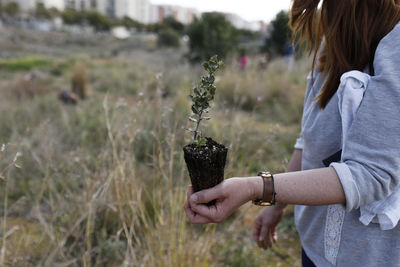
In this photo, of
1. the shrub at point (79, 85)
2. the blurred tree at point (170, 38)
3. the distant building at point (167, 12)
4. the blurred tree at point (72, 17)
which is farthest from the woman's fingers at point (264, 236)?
the distant building at point (167, 12)

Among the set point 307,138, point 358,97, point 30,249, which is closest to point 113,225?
point 30,249

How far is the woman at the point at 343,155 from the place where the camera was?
0.69m

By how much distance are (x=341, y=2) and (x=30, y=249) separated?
192 cm

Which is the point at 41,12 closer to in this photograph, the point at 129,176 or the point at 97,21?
the point at 97,21

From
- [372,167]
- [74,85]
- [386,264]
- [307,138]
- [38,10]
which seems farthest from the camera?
[38,10]

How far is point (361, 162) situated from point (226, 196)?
0.99ft

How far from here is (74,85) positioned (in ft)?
26.8

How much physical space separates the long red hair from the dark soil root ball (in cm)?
41

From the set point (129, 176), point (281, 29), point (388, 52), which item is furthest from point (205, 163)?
point (281, 29)

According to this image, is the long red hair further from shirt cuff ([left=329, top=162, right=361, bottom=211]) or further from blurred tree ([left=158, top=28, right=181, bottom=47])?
blurred tree ([left=158, top=28, right=181, bottom=47])

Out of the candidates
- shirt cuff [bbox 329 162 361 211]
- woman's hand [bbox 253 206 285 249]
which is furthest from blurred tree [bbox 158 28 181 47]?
shirt cuff [bbox 329 162 361 211]

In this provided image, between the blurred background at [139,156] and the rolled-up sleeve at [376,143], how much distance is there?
41 cm

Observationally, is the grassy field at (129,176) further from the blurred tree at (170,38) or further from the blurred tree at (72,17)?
the blurred tree at (72,17)

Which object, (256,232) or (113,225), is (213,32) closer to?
(113,225)
